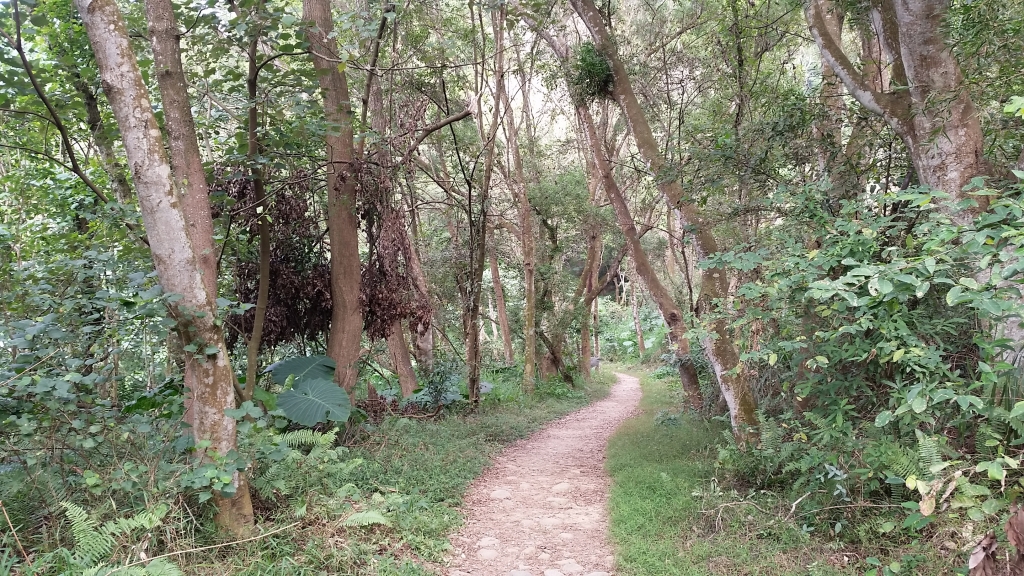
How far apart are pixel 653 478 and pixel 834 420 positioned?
2.12 meters

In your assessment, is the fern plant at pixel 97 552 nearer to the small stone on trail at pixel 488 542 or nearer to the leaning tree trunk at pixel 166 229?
the leaning tree trunk at pixel 166 229

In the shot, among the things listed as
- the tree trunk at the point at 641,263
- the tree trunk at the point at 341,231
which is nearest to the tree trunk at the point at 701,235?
the tree trunk at the point at 641,263

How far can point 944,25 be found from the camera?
3.63m

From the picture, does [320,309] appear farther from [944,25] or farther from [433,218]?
[433,218]

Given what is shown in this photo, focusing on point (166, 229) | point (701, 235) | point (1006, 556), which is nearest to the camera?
point (1006, 556)

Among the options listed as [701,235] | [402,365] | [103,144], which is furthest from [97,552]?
[402,365]

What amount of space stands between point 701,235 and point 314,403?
4.28 metres

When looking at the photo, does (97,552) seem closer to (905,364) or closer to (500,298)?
(905,364)

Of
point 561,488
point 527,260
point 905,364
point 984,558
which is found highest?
point 527,260

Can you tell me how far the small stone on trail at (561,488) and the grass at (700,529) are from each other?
18.8 inches

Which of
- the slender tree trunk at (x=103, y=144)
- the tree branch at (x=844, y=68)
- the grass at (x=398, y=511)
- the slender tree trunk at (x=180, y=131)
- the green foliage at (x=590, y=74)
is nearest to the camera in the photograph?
the grass at (x=398, y=511)

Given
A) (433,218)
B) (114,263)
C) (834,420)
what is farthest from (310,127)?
(433,218)

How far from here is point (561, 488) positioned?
5.56 metres

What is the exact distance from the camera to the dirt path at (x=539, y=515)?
3854mm
